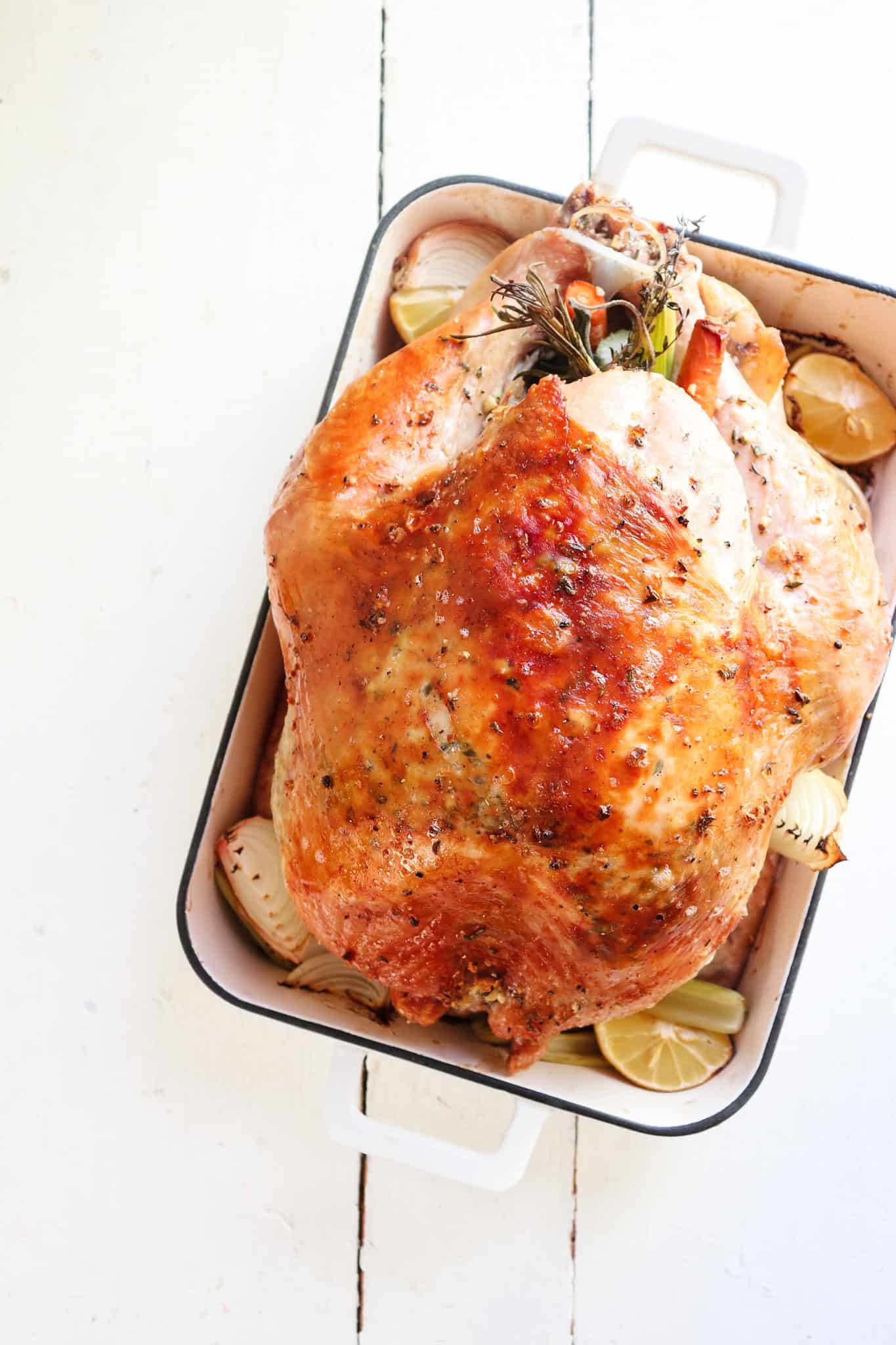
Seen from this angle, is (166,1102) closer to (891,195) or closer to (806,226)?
(806,226)

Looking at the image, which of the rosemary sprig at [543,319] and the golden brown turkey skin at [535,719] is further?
the rosemary sprig at [543,319]

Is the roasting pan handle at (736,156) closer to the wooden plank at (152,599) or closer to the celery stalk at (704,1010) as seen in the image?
the wooden plank at (152,599)

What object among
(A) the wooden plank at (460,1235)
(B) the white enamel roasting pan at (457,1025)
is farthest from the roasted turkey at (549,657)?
(A) the wooden plank at (460,1235)

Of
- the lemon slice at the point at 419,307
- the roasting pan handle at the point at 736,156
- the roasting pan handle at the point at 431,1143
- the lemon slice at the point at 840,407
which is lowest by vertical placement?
the roasting pan handle at the point at 431,1143


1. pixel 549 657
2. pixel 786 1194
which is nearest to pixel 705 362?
pixel 549 657

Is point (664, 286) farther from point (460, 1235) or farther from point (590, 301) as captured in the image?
point (460, 1235)

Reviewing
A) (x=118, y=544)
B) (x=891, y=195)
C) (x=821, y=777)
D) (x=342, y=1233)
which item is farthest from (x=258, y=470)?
(x=342, y=1233)
